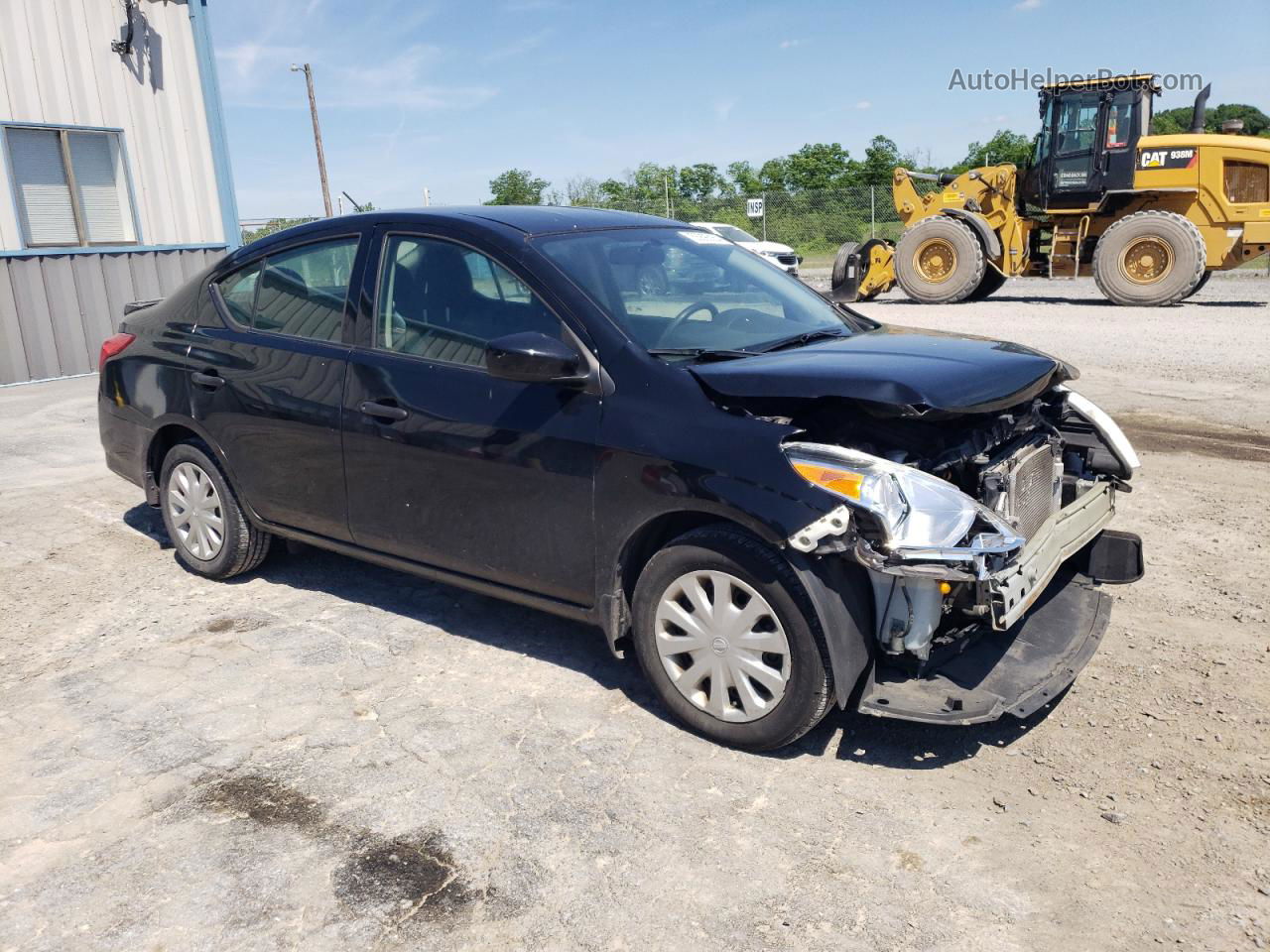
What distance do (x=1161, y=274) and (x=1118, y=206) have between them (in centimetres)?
155

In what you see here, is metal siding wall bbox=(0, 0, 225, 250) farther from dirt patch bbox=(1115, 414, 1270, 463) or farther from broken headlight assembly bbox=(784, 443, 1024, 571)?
broken headlight assembly bbox=(784, 443, 1024, 571)

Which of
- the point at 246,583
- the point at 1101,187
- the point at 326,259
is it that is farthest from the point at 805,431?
the point at 1101,187

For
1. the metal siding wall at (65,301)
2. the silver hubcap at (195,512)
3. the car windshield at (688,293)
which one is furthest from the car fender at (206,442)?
the metal siding wall at (65,301)

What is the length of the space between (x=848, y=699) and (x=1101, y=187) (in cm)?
1627

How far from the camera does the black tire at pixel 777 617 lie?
3143 mm

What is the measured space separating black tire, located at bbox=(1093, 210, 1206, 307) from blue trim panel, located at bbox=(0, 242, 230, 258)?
13694mm

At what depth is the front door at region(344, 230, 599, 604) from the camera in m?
3.66

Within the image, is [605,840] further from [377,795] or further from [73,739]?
[73,739]

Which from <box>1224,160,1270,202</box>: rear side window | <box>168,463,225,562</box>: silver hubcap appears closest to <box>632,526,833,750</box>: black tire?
<box>168,463,225,562</box>: silver hubcap

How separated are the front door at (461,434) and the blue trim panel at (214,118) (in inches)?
395

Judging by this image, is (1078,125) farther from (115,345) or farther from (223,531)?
(223,531)

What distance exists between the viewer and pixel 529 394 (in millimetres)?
3713

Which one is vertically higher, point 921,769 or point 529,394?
point 529,394

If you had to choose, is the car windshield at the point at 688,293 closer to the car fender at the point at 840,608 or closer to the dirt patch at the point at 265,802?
the car fender at the point at 840,608
